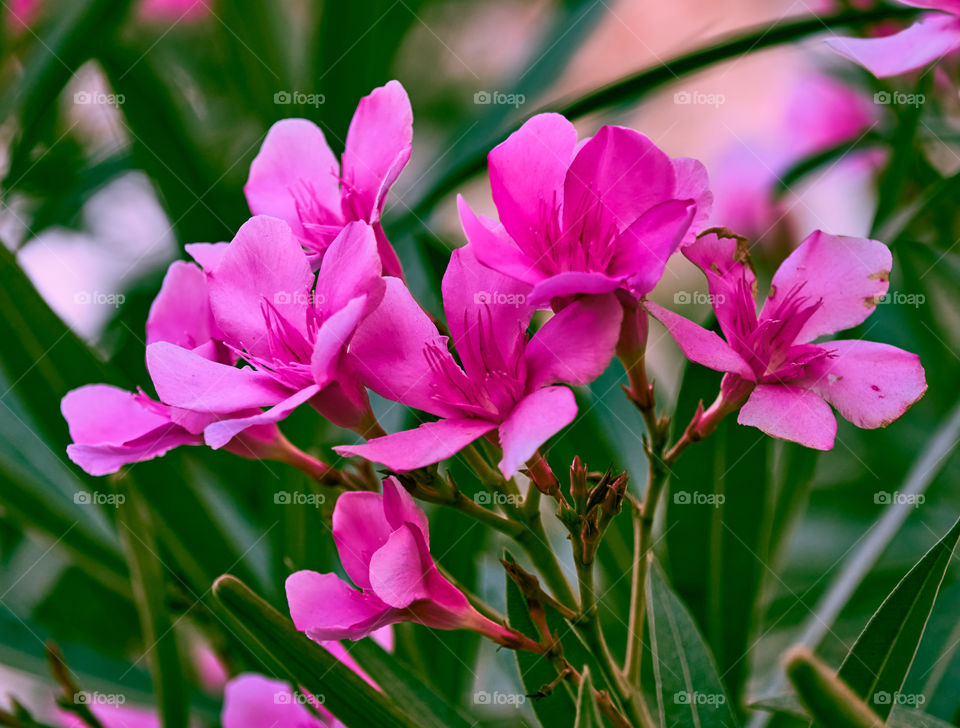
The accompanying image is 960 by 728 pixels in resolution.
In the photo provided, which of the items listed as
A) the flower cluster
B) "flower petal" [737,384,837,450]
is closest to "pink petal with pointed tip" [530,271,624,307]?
the flower cluster

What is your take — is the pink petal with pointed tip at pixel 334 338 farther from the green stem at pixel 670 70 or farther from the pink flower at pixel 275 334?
the green stem at pixel 670 70

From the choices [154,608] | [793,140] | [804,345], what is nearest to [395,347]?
[804,345]

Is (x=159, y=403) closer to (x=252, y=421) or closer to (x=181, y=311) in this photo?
(x=181, y=311)

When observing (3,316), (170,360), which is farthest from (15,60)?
(170,360)

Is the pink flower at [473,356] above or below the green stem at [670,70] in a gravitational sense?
below

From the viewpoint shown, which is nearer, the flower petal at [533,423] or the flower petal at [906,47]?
the flower petal at [533,423]

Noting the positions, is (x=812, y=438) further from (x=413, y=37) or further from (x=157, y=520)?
(x=413, y=37)

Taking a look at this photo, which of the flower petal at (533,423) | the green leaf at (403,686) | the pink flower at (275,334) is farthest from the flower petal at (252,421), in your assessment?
the green leaf at (403,686)
